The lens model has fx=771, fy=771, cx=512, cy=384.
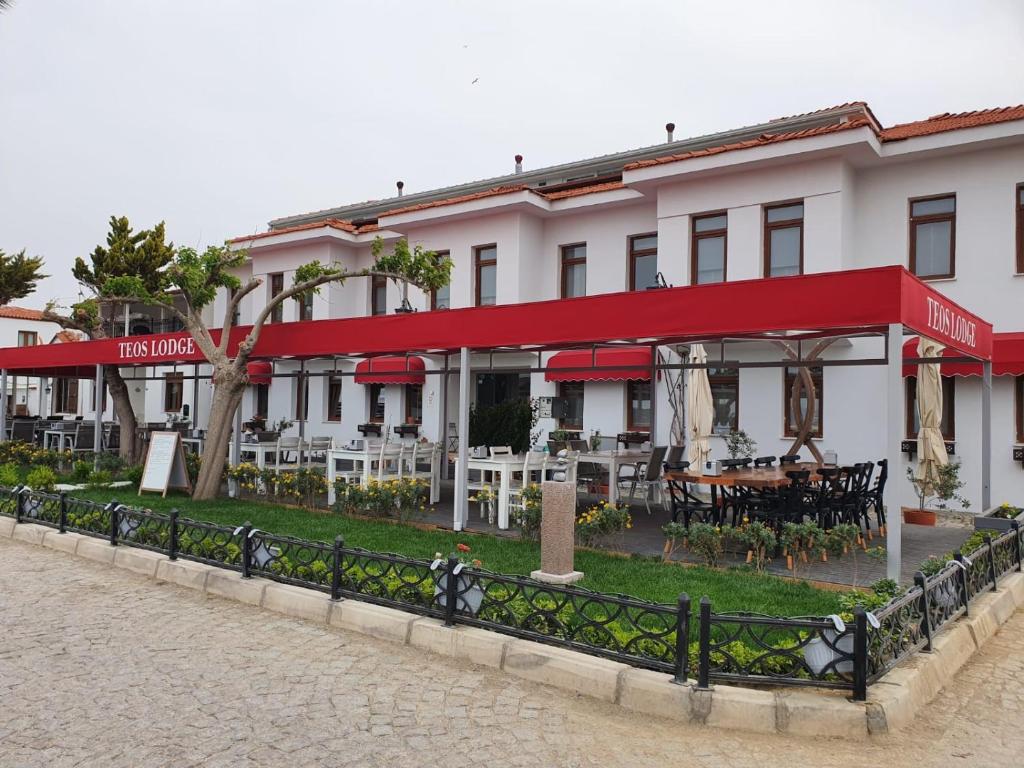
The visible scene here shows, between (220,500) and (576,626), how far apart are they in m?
8.59

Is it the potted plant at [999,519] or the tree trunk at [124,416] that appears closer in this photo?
the potted plant at [999,519]

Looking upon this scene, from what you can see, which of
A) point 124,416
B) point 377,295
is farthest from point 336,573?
point 377,295

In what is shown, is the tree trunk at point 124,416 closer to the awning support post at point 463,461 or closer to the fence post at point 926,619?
the awning support post at point 463,461

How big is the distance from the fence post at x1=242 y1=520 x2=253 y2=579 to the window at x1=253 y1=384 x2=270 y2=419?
55.5 feet

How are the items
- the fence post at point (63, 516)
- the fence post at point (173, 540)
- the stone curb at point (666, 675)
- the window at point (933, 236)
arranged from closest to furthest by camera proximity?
the stone curb at point (666, 675) → the fence post at point (173, 540) → the fence post at point (63, 516) → the window at point (933, 236)

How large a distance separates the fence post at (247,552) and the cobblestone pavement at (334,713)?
36.4 inches

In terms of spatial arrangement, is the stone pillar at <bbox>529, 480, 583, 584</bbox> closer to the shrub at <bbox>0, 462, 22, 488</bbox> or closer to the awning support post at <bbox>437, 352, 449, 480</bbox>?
the awning support post at <bbox>437, 352, 449, 480</bbox>

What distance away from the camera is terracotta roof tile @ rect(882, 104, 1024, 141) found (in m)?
12.3

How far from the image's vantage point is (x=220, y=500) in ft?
39.8

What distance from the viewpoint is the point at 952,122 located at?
1343cm

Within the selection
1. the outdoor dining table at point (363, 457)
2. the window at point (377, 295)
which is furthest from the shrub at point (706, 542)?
the window at point (377, 295)

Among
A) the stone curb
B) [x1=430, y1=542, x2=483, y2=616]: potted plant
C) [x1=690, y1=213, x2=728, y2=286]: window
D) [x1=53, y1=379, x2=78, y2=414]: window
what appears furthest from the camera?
[x1=53, y1=379, x2=78, y2=414]: window

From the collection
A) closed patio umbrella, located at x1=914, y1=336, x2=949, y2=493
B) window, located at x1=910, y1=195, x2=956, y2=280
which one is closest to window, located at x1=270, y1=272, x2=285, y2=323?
window, located at x1=910, y1=195, x2=956, y2=280

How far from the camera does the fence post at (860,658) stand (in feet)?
14.2
